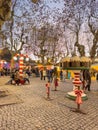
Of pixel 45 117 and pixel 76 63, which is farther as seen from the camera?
pixel 76 63

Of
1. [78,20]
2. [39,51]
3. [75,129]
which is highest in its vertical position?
[78,20]

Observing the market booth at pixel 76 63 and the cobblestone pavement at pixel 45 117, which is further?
the market booth at pixel 76 63

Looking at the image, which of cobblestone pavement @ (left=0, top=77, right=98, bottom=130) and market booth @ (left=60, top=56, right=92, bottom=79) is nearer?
cobblestone pavement @ (left=0, top=77, right=98, bottom=130)

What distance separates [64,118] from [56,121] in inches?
21.4

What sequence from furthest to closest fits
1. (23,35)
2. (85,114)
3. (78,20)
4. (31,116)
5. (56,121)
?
1. (23,35)
2. (78,20)
3. (85,114)
4. (31,116)
5. (56,121)

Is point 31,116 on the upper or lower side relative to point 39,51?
lower

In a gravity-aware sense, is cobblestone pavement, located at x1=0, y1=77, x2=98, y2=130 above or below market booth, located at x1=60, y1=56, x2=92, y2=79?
below

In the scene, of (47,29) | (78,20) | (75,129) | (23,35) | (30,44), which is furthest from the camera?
(30,44)

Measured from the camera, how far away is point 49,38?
39.4 m

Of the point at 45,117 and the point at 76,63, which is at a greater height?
the point at 76,63

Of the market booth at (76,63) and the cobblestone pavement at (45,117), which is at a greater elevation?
the market booth at (76,63)

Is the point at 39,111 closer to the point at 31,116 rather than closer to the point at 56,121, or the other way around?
the point at 31,116

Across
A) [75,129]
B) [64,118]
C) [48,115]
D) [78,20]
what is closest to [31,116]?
[48,115]

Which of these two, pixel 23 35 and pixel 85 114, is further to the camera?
pixel 23 35
